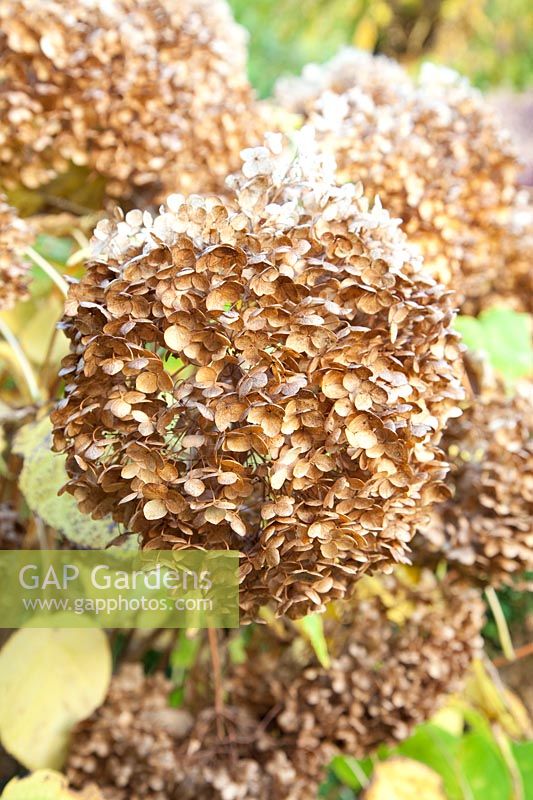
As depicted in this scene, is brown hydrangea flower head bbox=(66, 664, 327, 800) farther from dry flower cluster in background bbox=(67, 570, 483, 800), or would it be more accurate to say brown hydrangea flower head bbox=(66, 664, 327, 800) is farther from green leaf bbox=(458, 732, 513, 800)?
green leaf bbox=(458, 732, 513, 800)

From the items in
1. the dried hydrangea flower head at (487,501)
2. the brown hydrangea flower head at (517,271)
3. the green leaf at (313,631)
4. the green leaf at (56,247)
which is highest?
the green leaf at (56,247)

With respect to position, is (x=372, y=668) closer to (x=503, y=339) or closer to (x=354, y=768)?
(x=354, y=768)

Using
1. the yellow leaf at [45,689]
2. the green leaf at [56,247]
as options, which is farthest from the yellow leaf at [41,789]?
the green leaf at [56,247]

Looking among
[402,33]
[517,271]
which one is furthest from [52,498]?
[402,33]

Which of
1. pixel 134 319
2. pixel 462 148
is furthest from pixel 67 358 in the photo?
pixel 462 148

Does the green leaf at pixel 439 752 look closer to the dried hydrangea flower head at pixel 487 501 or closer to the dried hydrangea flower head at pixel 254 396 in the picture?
the dried hydrangea flower head at pixel 487 501

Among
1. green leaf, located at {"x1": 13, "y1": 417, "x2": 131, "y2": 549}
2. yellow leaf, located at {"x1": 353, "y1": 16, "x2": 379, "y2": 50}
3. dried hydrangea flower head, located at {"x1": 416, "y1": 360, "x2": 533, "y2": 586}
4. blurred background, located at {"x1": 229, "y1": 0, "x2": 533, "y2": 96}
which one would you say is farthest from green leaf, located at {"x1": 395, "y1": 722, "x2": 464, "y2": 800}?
yellow leaf, located at {"x1": 353, "y1": 16, "x2": 379, "y2": 50}
